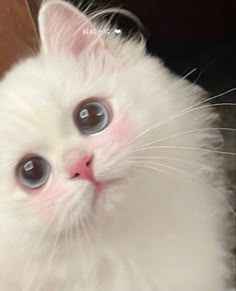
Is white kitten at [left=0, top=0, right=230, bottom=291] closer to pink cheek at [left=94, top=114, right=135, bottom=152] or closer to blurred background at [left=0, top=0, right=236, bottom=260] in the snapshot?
pink cheek at [left=94, top=114, right=135, bottom=152]

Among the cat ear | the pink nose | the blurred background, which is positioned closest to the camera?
the pink nose

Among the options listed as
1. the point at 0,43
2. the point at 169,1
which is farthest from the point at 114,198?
the point at 169,1

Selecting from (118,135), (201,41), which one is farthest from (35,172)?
(201,41)

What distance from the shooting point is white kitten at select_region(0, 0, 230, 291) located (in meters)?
0.69

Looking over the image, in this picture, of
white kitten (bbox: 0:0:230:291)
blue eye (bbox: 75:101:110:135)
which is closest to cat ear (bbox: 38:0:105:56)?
white kitten (bbox: 0:0:230:291)

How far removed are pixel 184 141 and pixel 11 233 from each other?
0.27m

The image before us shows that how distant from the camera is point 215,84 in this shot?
1.33 metres

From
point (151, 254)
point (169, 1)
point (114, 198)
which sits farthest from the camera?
point (169, 1)

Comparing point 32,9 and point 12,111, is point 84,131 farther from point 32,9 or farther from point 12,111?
point 32,9

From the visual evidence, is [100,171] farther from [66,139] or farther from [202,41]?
[202,41]

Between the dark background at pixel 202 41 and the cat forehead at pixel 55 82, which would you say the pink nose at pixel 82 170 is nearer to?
the cat forehead at pixel 55 82

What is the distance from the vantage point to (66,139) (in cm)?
71

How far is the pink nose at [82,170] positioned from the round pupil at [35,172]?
0.05 meters

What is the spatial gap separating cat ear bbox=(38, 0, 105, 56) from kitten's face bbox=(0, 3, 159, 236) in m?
0.04
